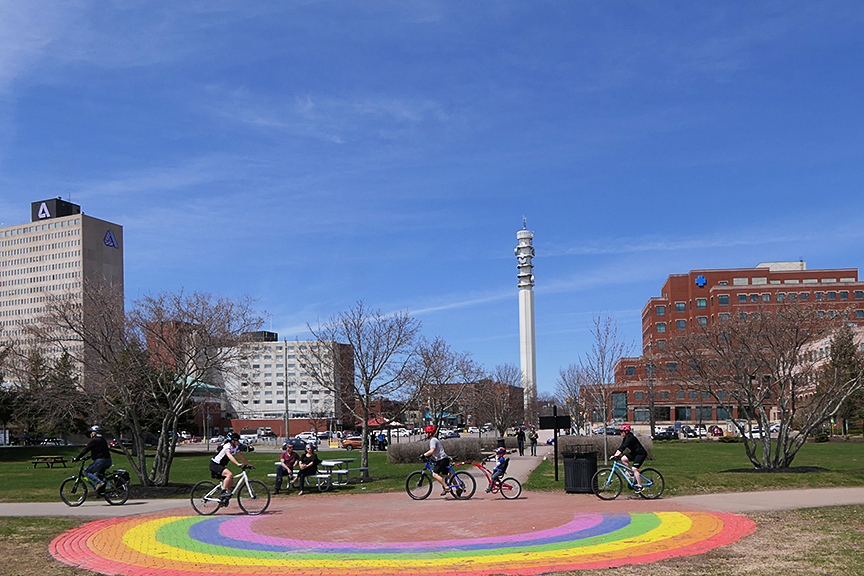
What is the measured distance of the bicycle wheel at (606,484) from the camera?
18641mm

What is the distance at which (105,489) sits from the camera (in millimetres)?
19359

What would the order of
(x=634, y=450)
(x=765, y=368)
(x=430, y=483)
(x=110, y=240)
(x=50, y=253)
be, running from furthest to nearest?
(x=110, y=240) → (x=50, y=253) → (x=765, y=368) → (x=430, y=483) → (x=634, y=450)

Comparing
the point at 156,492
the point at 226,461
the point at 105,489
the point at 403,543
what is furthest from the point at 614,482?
the point at 156,492

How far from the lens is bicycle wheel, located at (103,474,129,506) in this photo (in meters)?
19.6

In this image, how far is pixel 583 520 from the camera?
49.9 ft

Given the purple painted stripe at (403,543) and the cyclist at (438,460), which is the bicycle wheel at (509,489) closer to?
the cyclist at (438,460)

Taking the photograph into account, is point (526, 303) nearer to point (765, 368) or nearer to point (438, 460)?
point (765, 368)

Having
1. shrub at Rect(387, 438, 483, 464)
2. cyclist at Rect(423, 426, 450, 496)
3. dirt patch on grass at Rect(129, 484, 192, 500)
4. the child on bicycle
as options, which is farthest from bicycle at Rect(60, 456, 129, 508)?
shrub at Rect(387, 438, 483, 464)

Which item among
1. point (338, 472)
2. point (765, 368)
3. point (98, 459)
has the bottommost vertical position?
point (338, 472)

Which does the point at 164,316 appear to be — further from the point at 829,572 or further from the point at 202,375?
the point at 829,572

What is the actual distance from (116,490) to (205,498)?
3.84 m

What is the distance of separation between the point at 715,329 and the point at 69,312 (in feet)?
76.6

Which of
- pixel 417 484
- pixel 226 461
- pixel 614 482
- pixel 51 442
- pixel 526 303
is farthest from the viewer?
pixel 526 303

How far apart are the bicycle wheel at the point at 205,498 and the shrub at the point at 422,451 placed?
19.5m
